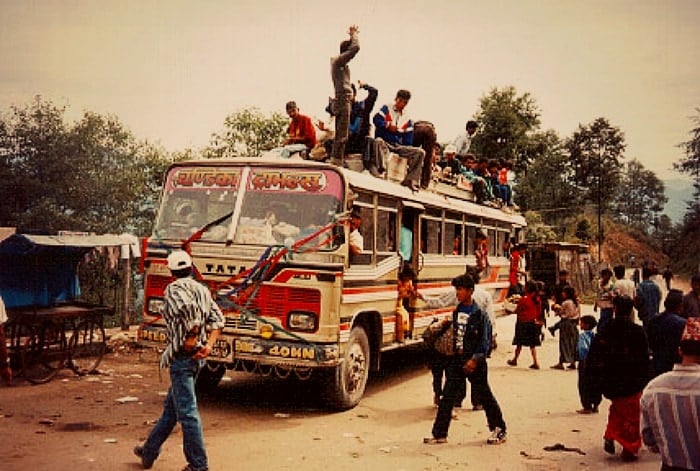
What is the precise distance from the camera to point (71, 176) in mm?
30453

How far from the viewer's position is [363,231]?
8.71 metres

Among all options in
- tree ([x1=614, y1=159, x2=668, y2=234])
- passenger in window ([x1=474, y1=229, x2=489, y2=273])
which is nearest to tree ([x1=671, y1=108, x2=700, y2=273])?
passenger in window ([x1=474, y1=229, x2=489, y2=273])

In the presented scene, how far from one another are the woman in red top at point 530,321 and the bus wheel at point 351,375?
453 cm

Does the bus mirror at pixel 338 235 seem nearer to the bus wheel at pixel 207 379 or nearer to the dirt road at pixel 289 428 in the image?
the dirt road at pixel 289 428

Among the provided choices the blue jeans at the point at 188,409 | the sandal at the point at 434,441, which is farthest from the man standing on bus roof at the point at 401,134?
the blue jeans at the point at 188,409

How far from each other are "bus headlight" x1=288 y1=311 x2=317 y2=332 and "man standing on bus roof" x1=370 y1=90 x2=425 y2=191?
3310 millimetres

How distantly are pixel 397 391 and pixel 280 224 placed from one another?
3453 mm

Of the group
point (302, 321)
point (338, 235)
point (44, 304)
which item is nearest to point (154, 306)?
point (302, 321)

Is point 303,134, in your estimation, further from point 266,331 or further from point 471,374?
point 471,374

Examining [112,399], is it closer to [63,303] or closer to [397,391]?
[63,303]

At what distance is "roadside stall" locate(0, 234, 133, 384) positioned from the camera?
9.69 meters

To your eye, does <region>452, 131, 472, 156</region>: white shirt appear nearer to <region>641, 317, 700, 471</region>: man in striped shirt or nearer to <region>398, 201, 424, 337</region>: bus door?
<region>398, 201, 424, 337</region>: bus door

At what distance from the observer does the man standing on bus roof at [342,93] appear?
928 centimetres

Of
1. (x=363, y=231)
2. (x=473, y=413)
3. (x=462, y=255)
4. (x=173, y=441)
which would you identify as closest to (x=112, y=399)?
(x=173, y=441)
